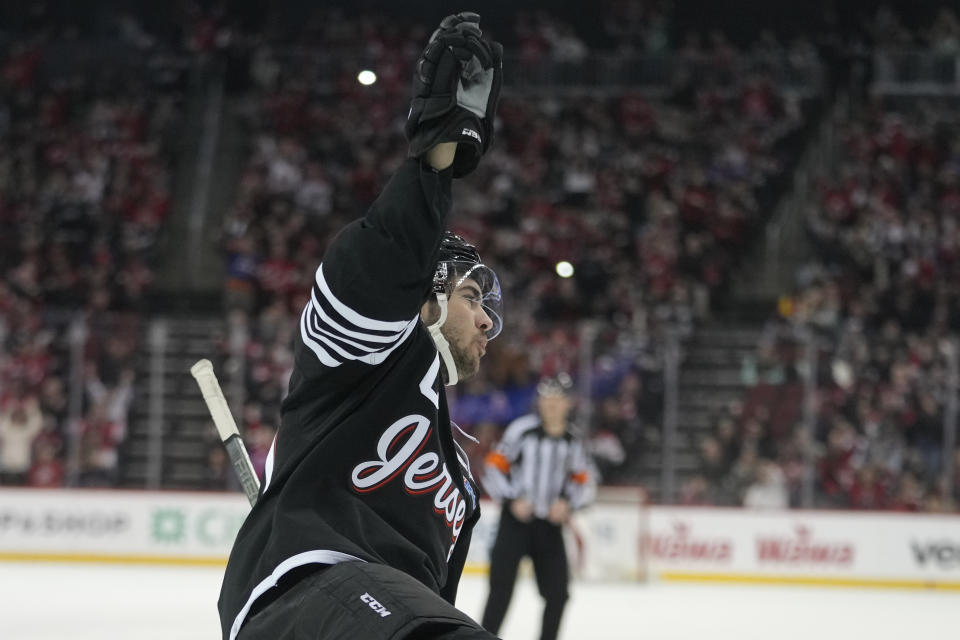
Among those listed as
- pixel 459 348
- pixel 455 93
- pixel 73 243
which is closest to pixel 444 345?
pixel 459 348

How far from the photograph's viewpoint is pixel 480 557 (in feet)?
37.0

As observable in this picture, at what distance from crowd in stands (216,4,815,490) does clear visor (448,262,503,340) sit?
9016 mm

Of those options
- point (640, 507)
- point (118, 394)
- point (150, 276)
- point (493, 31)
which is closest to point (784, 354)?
point (640, 507)

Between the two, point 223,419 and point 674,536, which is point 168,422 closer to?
point 674,536

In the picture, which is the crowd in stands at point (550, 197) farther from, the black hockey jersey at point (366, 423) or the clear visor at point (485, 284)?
the black hockey jersey at point (366, 423)

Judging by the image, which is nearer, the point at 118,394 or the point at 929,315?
the point at 118,394

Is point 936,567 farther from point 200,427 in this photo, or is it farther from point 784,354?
point 200,427

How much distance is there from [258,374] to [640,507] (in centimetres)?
330

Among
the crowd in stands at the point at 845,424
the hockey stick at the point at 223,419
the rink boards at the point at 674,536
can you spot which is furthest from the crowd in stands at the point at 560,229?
the hockey stick at the point at 223,419

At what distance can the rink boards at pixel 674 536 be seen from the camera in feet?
37.4

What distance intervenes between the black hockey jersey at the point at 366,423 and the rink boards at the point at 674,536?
9.35 m

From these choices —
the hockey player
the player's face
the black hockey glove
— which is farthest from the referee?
the black hockey glove

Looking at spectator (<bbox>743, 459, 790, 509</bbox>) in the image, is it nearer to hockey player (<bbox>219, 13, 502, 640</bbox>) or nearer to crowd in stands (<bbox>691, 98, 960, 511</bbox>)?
crowd in stands (<bbox>691, 98, 960, 511</bbox>)

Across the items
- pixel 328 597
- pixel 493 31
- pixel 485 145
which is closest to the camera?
pixel 328 597
